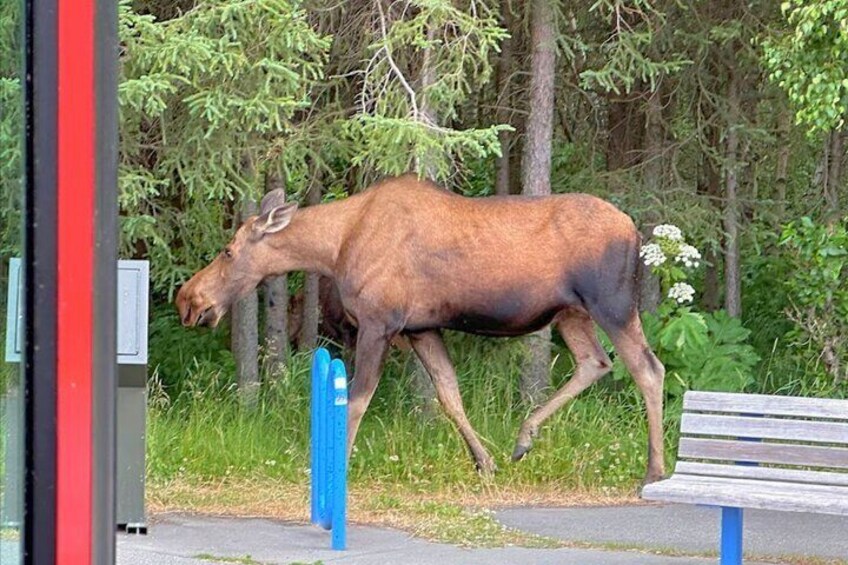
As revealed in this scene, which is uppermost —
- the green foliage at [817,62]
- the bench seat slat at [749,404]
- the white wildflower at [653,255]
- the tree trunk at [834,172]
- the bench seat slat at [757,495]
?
the green foliage at [817,62]

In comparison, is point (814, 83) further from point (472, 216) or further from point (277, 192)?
point (277, 192)

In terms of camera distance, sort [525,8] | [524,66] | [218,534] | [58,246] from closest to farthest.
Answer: [58,246] → [218,534] → [525,8] → [524,66]

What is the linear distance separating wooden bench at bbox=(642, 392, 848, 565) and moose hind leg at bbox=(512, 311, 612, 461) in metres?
2.11

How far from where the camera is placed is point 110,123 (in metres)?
1.84

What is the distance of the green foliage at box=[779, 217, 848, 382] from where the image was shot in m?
10.1

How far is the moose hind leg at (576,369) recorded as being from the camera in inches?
362

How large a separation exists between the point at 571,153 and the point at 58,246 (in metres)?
10.6

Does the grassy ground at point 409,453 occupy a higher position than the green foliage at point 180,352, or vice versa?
the green foliage at point 180,352

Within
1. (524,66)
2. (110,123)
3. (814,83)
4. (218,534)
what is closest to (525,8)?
(524,66)

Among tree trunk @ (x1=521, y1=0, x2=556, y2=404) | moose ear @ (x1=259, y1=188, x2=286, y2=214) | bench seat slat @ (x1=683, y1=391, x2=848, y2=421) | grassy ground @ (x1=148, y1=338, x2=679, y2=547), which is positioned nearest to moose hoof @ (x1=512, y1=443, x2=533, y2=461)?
grassy ground @ (x1=148, y1=338, x2=679, y2=547)

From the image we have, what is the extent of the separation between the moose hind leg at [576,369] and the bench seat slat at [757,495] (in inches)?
114

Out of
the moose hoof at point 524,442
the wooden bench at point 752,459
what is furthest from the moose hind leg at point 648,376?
the wooden bench at point 752,459

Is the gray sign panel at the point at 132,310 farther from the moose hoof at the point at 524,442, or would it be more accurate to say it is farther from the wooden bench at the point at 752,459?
the moose hoof at the point at 524,442

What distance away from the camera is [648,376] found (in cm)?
900
